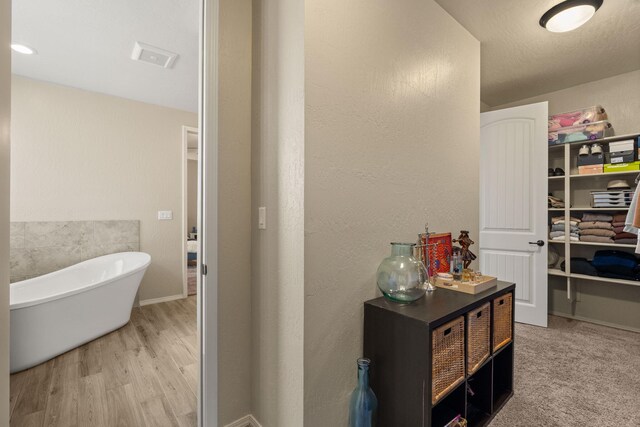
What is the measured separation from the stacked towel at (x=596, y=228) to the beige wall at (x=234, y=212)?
11.1 feet

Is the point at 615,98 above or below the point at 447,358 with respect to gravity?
above

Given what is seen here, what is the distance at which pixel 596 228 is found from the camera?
2955mm

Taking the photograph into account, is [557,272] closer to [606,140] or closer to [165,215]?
[606,140]

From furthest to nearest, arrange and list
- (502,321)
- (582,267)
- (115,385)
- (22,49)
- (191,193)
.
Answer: (191,193) → (582,267) → (22,49) → (115,385) → (502,321)

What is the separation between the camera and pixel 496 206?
331 cm

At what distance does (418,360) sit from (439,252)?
906 mm

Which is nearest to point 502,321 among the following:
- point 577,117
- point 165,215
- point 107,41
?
point 577,117

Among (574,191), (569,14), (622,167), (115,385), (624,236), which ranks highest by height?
(569,14)

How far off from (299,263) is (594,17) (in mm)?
2794

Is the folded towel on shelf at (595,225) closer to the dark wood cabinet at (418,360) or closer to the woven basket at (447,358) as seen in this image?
the dark wood cabinet at (418,360)

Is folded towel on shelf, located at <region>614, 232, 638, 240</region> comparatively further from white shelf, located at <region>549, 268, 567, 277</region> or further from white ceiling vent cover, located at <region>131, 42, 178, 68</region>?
white ceiling vent cover, located at <region>131, 42, 178, 68</region>

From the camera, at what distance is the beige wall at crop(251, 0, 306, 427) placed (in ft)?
4.42

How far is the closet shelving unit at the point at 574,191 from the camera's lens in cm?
293

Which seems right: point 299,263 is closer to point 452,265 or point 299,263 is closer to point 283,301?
point 283,301
